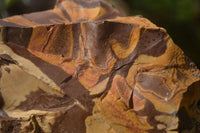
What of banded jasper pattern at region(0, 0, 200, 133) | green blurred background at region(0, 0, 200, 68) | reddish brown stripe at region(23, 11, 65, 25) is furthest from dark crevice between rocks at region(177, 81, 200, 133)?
green blurred background at region(0, 0, 200, 68)

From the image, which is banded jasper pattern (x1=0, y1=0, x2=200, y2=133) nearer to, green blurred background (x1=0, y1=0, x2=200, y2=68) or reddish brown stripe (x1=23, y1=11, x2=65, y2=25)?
reddish brown stripe (x1=23, y1=11, x2=65, y2=25)

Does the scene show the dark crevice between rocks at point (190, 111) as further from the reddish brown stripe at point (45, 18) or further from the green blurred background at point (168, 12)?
the green blurred background at point (168, 12)

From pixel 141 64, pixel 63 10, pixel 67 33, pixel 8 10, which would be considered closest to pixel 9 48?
pixel 67 33

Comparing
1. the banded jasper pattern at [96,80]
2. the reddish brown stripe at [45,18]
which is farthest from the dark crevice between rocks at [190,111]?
the reddish brown stripe at [45,18]

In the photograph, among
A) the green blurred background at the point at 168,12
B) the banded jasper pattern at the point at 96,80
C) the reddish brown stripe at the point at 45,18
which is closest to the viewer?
the banded jasper pattern at the point at 96,80

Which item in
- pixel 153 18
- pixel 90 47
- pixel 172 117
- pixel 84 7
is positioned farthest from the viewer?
pixel 153 18

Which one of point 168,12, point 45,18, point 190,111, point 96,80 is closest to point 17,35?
point 45,18

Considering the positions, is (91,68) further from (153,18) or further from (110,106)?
(153,18)
